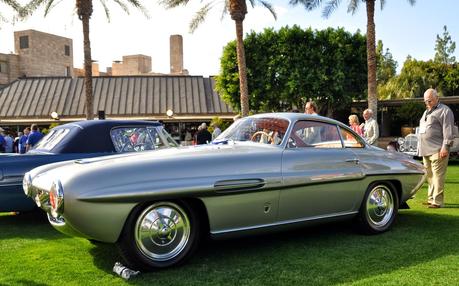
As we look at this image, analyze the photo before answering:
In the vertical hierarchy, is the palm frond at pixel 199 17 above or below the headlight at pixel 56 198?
above

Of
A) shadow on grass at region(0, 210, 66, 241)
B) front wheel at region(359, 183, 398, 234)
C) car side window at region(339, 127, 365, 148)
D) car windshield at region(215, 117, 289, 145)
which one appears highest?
car windshield at region(215, 117, 289, 145)

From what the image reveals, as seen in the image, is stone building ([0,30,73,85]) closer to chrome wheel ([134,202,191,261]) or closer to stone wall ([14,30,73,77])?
stone wall ([14,30,73,77])

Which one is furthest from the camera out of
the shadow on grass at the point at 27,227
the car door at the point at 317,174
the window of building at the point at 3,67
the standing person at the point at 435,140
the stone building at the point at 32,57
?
the stone building at the point at 32,57

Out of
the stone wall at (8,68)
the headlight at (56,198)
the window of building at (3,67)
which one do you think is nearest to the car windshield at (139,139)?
the headlight at (56,198)

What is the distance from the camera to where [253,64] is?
2578cm

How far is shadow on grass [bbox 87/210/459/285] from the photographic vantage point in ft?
12.7

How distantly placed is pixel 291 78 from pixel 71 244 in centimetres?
2072

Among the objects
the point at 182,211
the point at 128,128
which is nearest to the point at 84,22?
the point at 128,128

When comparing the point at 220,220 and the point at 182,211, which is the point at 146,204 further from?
the point at 220,220

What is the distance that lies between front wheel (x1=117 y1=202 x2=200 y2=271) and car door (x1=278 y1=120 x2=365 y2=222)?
0.96m

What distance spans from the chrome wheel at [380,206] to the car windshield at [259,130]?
136cm

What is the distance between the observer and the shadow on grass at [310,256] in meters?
3.88

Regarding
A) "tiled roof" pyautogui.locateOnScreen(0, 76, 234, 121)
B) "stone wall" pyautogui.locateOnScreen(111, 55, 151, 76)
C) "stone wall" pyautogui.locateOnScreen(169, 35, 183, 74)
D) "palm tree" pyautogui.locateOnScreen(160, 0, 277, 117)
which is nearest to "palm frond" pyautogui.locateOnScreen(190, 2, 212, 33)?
"palm tree" pyautogui.locateOnScreen(160, 0, 277, 117)

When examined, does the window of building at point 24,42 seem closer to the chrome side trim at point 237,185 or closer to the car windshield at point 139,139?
the car windshield at point 139,139
